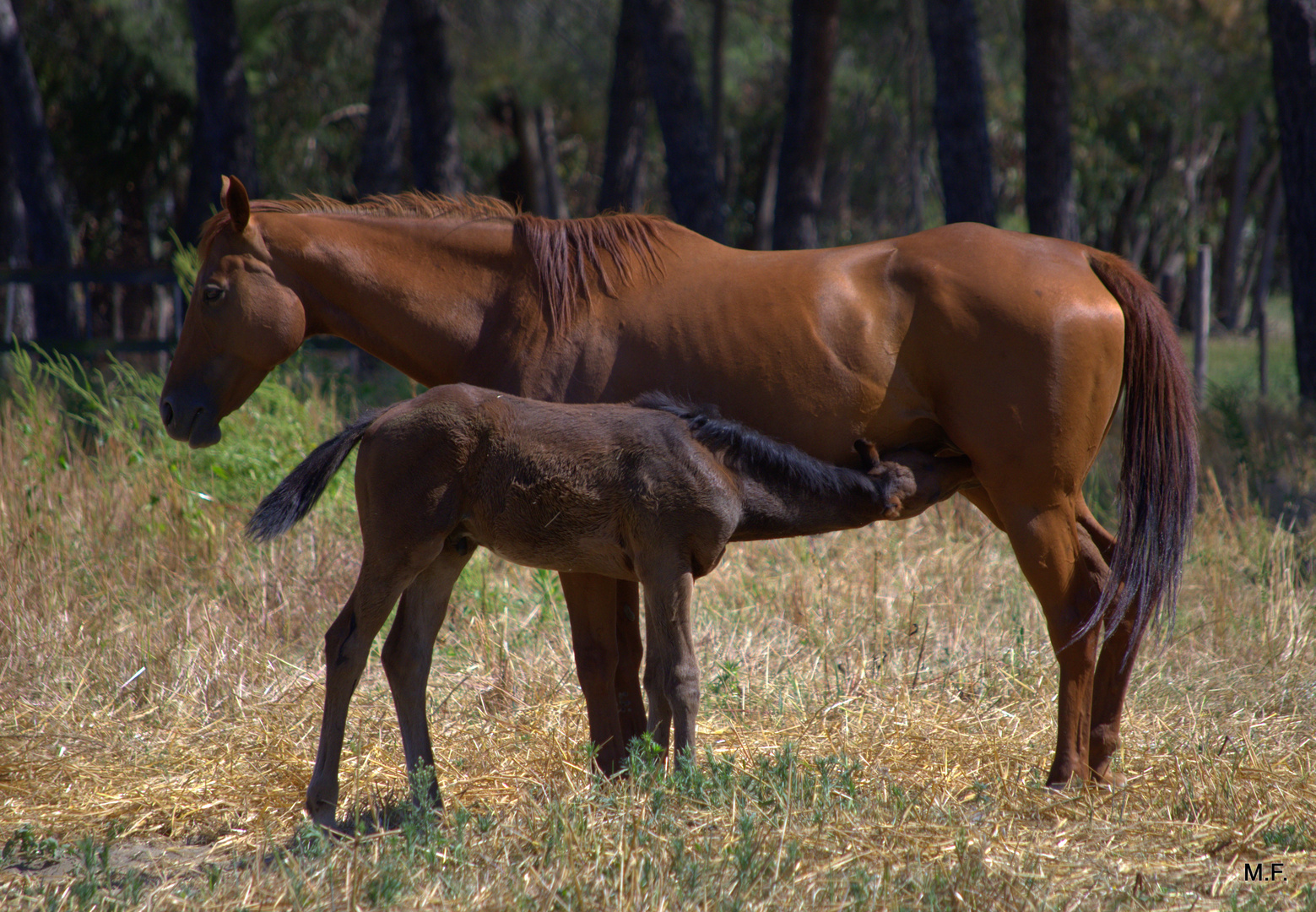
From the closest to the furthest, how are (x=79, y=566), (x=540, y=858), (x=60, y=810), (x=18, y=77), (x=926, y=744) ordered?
(x=540, y=858) < (x=60, y=810) < (x=926, y=744) < (x=79, y=566) < (x=18, y=77)

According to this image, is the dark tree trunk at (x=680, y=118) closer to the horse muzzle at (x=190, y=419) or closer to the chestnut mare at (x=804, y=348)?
the chestnut mare at (x=804, y=348)

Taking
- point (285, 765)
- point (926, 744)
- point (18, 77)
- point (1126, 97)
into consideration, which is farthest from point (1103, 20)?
point (285, 765)

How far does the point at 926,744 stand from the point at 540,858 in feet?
5.83

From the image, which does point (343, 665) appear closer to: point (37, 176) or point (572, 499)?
point (572, 499)

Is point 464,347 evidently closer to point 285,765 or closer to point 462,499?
point 462,499

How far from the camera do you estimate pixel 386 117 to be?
14.4m

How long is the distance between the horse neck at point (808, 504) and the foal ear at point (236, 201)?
195 centimetres

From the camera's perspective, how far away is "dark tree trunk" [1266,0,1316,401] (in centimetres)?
815

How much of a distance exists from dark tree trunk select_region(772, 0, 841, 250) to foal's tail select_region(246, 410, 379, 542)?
33.0 feet

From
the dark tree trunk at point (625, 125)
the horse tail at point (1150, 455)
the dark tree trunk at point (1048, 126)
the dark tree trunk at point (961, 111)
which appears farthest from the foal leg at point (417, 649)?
the dark tree trunk at point (625, 125)

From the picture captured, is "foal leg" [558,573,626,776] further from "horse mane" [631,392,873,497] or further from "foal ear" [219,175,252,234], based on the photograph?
"foal ear" [219,175,252,234]

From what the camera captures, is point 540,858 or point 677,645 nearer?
point 540,858

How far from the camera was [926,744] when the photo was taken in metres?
4.19

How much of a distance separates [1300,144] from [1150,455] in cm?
591
